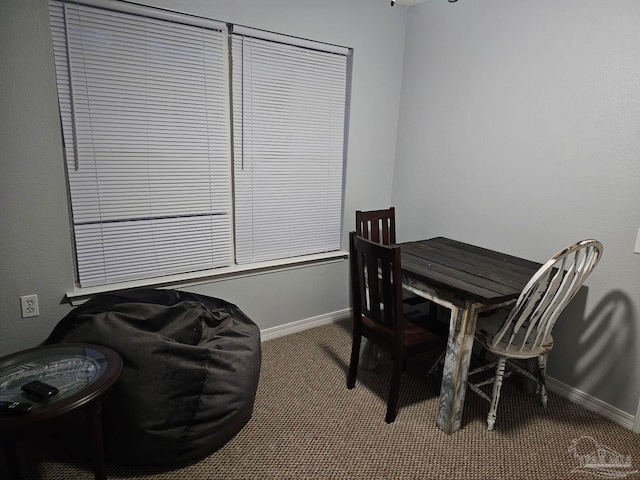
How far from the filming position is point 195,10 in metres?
2.15

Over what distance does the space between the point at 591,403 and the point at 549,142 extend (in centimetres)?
147

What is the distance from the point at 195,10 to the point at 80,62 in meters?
0.66

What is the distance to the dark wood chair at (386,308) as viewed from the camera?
1.84 metres

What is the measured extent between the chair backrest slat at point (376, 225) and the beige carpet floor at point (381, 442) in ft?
2.92

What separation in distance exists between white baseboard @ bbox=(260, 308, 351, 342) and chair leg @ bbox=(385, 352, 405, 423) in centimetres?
109

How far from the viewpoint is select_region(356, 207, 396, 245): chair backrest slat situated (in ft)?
8.44

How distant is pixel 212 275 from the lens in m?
2.50

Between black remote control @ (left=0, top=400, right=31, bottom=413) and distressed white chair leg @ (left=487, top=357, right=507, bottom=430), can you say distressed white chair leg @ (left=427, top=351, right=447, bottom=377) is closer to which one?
distressed white chair leg @ (left=487, top=357, right=507, bottom=430)

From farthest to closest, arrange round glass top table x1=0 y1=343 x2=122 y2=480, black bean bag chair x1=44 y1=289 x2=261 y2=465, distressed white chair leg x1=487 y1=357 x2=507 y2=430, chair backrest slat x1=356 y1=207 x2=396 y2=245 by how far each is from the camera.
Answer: chair backrest slat x1=356 y1=207 x2=396 y2=245
distressed white chair leg x1=487 y1=357 x2=507 y2=430
black bean bag chair x1=44 y1=289 x2=261 y2=465
round glass top table x1=0 y1=343 x2=122 y2=480

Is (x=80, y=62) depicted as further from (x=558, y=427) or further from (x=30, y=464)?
(x=558, y=427)

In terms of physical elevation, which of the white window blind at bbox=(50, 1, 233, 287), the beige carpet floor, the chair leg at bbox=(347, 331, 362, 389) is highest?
the white window blind at bbox=(50, 1, 233, 287)

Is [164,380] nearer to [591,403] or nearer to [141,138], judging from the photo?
[141,138]

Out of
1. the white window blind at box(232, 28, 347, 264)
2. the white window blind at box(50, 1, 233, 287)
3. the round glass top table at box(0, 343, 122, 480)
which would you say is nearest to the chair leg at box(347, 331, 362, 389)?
the white window blind at box(232, 28, 347, 264)

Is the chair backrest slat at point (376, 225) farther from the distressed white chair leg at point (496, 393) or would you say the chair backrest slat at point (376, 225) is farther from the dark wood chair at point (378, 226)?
the distressed white chair leg at point (496, 393)
